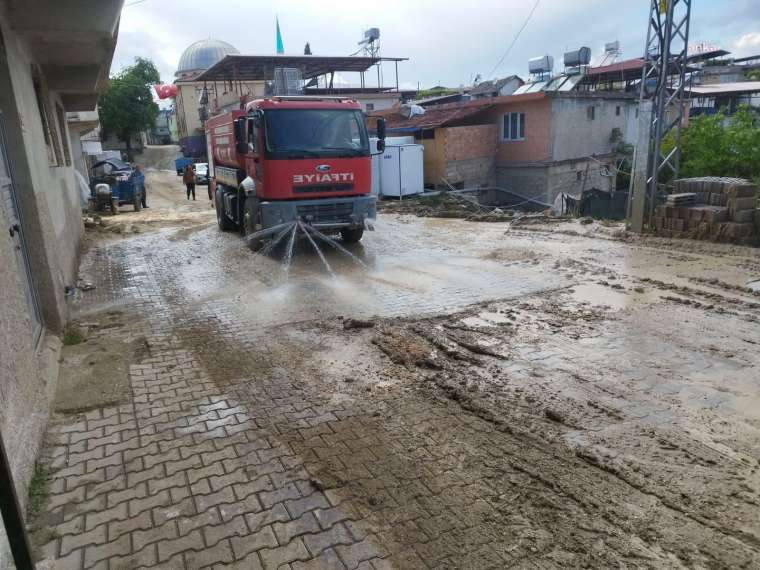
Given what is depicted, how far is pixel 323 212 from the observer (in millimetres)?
10297

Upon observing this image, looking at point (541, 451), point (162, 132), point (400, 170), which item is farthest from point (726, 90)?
point (162, 132)

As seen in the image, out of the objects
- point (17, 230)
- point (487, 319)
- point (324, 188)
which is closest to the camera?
point (17, 230)

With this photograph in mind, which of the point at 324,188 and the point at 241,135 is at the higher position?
the point at 241,135

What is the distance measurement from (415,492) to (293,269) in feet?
21.9

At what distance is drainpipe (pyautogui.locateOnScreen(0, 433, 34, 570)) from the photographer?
187cm

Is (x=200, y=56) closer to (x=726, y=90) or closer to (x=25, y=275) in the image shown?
(x=726, y=90)

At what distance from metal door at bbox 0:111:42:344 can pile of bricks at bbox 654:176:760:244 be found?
10717mm

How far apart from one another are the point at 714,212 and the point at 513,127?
47.1ft

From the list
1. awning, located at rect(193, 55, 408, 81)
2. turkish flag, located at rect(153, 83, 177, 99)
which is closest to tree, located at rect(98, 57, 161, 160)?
turkish flag, located at rect(153, 83, 177, 99)

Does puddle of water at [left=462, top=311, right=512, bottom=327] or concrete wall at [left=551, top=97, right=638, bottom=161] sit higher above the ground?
concrete wall at [left=551, top=97, right=638, bottom=161]

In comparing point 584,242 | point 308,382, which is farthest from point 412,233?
point 308,382

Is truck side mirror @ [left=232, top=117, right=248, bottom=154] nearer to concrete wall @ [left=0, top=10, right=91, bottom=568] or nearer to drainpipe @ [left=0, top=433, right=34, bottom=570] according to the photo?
concrete wall @ [left=0, top=10, right=91, bottom=568]

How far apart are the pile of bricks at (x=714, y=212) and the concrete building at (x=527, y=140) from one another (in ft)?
36.4

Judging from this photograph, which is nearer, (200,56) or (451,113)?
(451,113)
